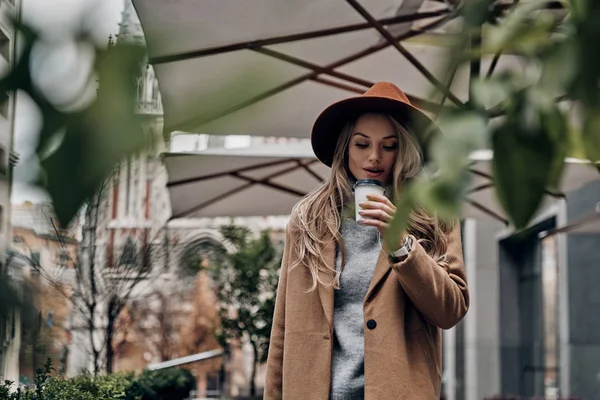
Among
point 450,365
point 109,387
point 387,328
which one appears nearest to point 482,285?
point 450,365

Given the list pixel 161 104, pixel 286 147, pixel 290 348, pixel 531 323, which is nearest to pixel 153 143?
pixel 161 104

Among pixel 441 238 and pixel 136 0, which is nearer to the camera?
pixel 136 0

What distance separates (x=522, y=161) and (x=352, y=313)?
1726mm

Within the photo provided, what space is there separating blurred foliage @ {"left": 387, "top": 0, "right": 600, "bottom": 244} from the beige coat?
1465 mm

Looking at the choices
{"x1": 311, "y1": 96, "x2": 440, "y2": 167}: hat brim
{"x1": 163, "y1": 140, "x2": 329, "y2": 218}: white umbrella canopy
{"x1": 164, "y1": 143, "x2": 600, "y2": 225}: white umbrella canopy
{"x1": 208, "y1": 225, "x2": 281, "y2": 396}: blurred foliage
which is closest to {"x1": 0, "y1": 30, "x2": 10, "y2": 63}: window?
{"x1": 311, "y1": 96, "x2": 440, "y2": 167}: hat brim

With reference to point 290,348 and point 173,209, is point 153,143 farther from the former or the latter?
point 173,209

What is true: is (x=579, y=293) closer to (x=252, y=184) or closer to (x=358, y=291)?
(x=252, y=184)

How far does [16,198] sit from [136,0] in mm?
101

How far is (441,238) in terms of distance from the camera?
205 cm

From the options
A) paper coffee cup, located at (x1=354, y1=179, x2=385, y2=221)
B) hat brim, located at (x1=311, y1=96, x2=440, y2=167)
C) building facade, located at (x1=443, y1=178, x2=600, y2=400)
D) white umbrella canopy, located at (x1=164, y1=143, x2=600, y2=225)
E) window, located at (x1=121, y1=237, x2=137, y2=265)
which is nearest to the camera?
window, located at (x1=121, y1=237, x2=137, y2=265)

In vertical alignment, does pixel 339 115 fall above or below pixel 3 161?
above

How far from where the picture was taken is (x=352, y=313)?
2.10 m

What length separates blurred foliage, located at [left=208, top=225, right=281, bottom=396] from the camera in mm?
8148

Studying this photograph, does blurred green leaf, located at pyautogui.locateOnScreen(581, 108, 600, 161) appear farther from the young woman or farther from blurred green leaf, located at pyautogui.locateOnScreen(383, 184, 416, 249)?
the young woman
